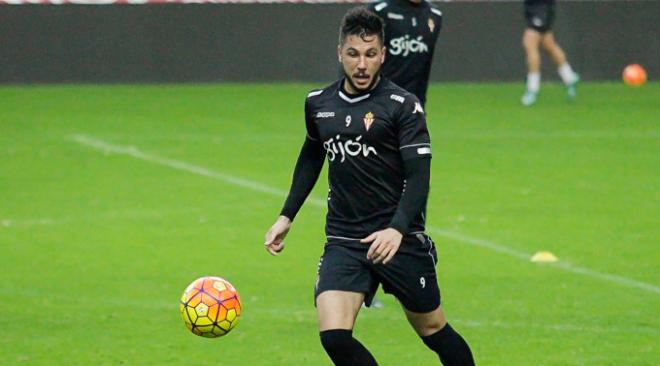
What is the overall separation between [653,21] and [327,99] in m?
20.1

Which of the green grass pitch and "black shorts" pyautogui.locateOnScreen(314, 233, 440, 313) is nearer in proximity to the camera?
"black shorts" pyautogui.locateOnScreen(314, 233, 440, 313)

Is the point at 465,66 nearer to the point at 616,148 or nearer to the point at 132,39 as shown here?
the point at 132,39

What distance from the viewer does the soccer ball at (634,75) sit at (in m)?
26.5

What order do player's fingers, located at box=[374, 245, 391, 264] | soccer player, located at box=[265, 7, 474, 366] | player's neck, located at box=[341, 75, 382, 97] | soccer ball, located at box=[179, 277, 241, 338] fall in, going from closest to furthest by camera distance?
player's fingers, located at box=[374, 245, 391, 264], soccer player, located at box=[265, 7, 474, 366], player's neck, located at box=[341, 75, 382, 97], soccer ball, located at box=[179, 277, 241, 338]

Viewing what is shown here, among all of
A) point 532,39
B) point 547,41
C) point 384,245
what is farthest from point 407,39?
point 547,41

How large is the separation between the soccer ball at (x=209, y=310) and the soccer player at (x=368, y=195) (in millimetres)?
482

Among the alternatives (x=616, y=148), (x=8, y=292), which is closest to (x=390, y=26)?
(x=8, y=292)

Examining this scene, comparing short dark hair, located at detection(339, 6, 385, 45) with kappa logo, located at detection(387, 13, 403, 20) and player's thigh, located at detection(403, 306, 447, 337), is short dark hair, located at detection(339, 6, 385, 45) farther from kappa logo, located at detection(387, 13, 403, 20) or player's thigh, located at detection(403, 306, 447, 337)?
kappa logo, located at detection(387, 13, 403, 20)

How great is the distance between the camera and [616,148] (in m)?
19.2

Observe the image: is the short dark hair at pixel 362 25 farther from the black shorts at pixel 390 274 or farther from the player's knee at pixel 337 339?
the player's knee at pixel 337 339

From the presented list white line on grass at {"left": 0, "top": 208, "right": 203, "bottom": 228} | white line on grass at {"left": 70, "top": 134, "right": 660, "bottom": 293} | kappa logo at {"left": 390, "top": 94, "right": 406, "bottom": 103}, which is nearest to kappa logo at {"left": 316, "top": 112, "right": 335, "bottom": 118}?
kappa logo at {"left": 390, "top": 94, "right": 406, "bottom": 103}

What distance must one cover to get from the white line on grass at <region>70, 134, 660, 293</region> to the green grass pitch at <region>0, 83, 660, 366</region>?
4 centimetres

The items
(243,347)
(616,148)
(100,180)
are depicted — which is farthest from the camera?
(616,148)

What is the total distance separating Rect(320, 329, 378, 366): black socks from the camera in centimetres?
712
